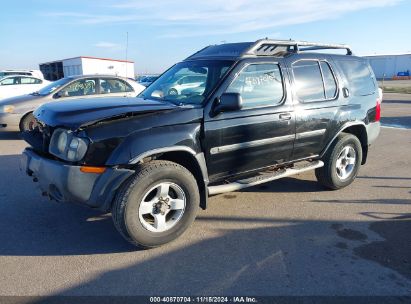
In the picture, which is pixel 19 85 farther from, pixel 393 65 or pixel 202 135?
pixel 393 65

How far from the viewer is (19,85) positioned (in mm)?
14992

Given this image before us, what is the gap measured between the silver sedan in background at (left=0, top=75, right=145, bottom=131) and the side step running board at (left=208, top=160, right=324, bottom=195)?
5965 mm

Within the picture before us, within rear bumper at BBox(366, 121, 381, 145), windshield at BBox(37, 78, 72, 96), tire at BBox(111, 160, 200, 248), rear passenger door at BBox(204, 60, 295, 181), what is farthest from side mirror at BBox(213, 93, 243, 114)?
windshield at BBox(37, 78, 72, 96)

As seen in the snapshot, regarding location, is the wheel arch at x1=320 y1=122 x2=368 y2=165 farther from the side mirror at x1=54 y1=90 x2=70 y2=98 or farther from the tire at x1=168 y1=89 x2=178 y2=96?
the side mirror at x1=54 y1=90 x2=70 y2=98

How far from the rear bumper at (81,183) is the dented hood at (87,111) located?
418 millimetres

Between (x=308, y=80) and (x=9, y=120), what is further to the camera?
(x=9, y=120)

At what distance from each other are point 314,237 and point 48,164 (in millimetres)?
→ 2835

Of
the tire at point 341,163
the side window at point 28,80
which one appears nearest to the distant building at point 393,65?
the side window at point 28,80

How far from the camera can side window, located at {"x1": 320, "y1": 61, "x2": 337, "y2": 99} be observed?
5.07 m

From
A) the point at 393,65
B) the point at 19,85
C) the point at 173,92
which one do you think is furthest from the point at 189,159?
the point at 393,65

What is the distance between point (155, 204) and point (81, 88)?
653cm

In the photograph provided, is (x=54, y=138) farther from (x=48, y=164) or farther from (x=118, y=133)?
(x=118, y=133)

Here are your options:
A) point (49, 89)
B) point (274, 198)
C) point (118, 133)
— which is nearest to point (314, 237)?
point (274, 198)

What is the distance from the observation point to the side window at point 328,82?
507 centimetres
